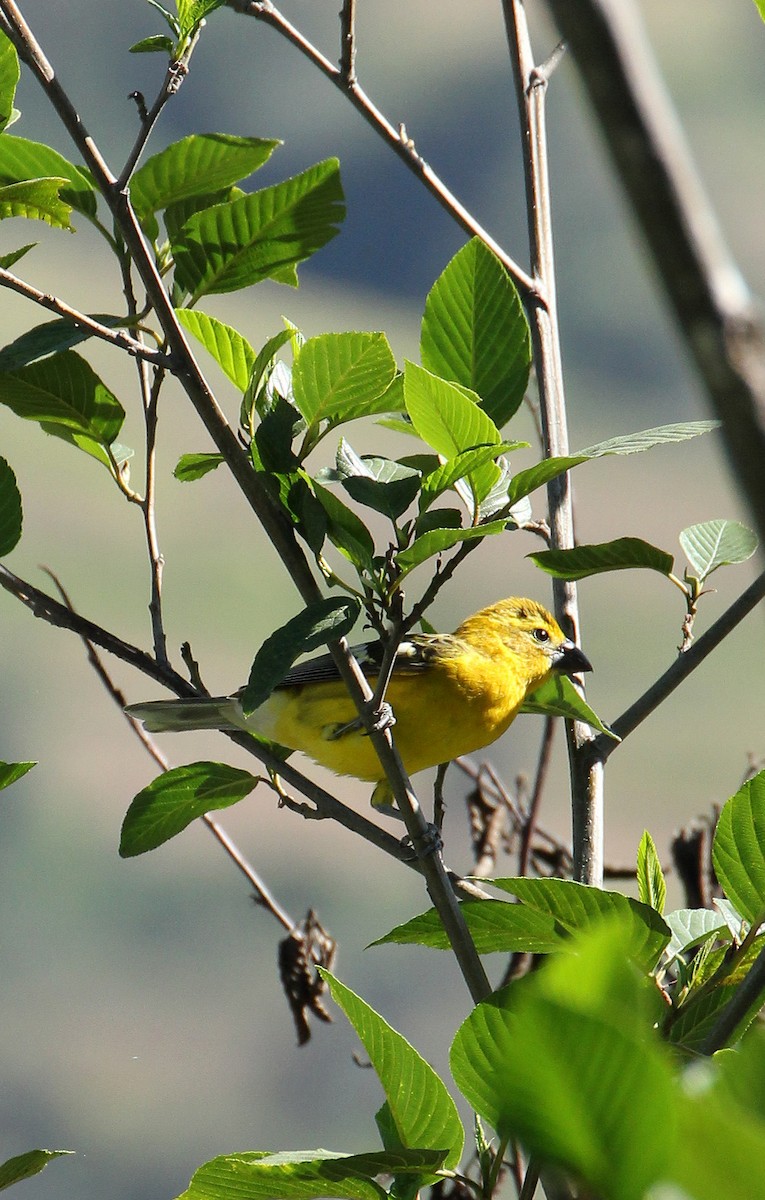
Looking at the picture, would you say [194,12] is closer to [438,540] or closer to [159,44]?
[159,44]

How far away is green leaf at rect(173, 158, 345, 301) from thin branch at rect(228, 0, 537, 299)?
1.98 ft

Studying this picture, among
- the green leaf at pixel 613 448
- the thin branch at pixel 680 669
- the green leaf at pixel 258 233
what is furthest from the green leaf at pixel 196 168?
the thin branch at pixel 680 669

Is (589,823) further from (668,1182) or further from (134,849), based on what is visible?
(668,1182)

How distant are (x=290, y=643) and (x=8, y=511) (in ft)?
2.13

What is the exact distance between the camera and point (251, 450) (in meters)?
1.58

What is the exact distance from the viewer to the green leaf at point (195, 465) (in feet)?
6.00

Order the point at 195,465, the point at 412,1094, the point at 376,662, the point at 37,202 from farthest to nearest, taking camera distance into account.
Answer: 1. the point at 376,662
2. the point at 195,465
3. the point at 37,202
4. the point at 412,1094

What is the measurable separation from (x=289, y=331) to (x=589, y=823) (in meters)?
0.92

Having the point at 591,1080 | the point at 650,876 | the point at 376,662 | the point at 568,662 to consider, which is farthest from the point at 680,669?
the point at 568,662

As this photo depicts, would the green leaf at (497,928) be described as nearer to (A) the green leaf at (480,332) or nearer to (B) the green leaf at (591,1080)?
(A) the green leaf at (480,332)

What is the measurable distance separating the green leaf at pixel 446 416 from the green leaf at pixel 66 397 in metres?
0.67

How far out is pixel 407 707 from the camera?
3.25 meters

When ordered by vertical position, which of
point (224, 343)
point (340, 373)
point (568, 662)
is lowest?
point (568, 662)

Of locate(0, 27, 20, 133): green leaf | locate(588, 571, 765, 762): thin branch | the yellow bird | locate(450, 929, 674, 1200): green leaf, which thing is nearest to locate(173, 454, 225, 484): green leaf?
locate(0, 27, 20, 133): green leaf
